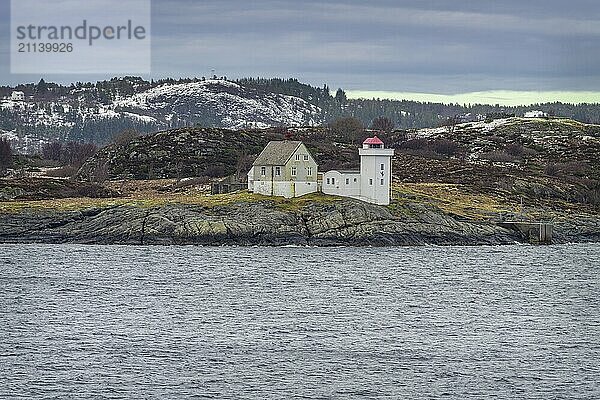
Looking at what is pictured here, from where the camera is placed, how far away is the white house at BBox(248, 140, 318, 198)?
9462 centimetres

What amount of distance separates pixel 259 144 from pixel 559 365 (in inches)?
4390

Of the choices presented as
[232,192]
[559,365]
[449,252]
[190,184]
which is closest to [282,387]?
[559,365]

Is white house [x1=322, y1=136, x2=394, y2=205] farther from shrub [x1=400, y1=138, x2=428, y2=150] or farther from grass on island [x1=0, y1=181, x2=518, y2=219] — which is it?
shrub [x1=400, y1=138, x2=428, y2=150]

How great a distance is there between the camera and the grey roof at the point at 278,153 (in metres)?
95.1

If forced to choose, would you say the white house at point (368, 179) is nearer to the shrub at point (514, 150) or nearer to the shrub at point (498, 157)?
the shrub at point (498, 157)

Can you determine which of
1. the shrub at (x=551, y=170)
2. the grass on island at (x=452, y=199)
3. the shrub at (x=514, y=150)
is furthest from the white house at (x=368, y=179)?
the shrub at (x=514, y=150)

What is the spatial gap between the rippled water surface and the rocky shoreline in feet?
9.11

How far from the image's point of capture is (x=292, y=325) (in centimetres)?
5231

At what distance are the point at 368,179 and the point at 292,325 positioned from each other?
42.9m

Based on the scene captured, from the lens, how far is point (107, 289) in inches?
2542

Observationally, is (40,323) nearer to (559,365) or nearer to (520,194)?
(559,365)

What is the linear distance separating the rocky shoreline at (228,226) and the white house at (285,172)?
14.1ft

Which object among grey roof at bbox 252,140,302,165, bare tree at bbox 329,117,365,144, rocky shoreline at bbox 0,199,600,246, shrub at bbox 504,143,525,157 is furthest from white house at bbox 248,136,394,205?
bare tree at bbox 329,117,365,144

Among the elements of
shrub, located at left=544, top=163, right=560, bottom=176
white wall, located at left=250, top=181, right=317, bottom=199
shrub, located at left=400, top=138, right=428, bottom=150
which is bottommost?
white wall, located at left=250, top=181, right=317, bottom=199
